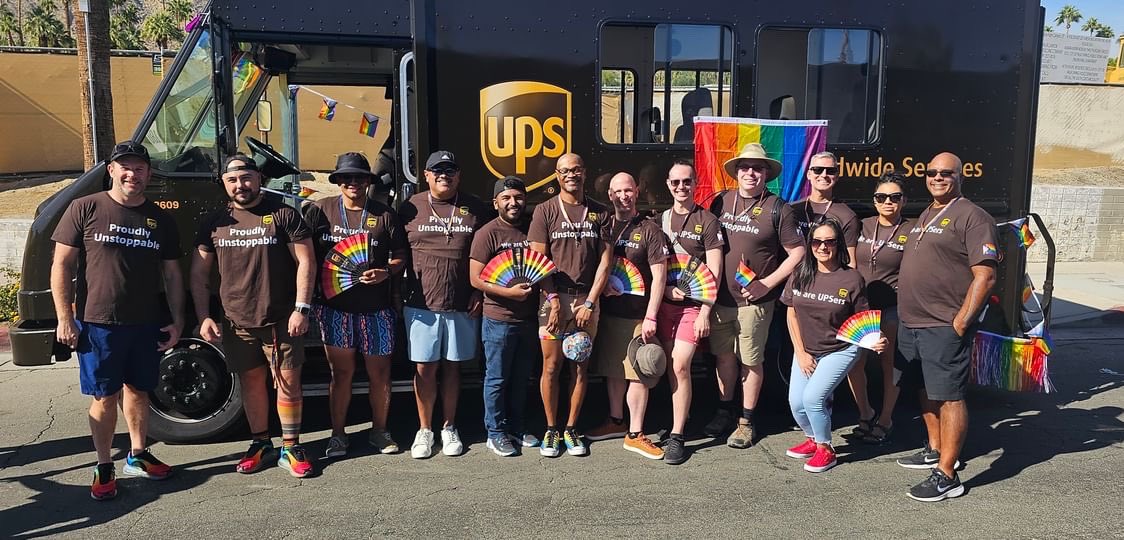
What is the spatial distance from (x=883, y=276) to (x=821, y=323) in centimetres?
58

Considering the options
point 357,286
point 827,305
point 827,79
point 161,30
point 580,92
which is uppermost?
point 161,30

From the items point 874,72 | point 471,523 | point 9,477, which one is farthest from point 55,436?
point 874,72

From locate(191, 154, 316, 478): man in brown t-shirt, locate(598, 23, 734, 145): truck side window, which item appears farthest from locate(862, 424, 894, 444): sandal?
locate(191, 154, 316, 478): man in brown t-shirt

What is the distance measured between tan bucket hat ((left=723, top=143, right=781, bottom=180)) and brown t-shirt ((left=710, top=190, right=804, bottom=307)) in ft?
0.67

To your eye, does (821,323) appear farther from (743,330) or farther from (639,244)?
(639,244)

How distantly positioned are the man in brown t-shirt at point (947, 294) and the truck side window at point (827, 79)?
1013mm

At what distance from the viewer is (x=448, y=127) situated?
454cm

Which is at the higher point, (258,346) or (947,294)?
(947,294)

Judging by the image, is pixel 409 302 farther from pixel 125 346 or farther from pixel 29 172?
pixel 29 172

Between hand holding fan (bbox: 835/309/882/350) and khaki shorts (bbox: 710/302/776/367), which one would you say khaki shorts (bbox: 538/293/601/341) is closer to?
khaki shorts (bbox: 710/302/776/367)

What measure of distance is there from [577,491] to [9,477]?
311 centimetres

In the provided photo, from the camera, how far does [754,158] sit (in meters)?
4.44

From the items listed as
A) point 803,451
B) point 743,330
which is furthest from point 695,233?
point 803,451

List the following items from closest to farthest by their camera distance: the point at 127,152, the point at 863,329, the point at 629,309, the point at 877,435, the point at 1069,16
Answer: the point at 127,152
the point at 863,329
the point at 629,309
the point at 877,435
the point at 1069,16
